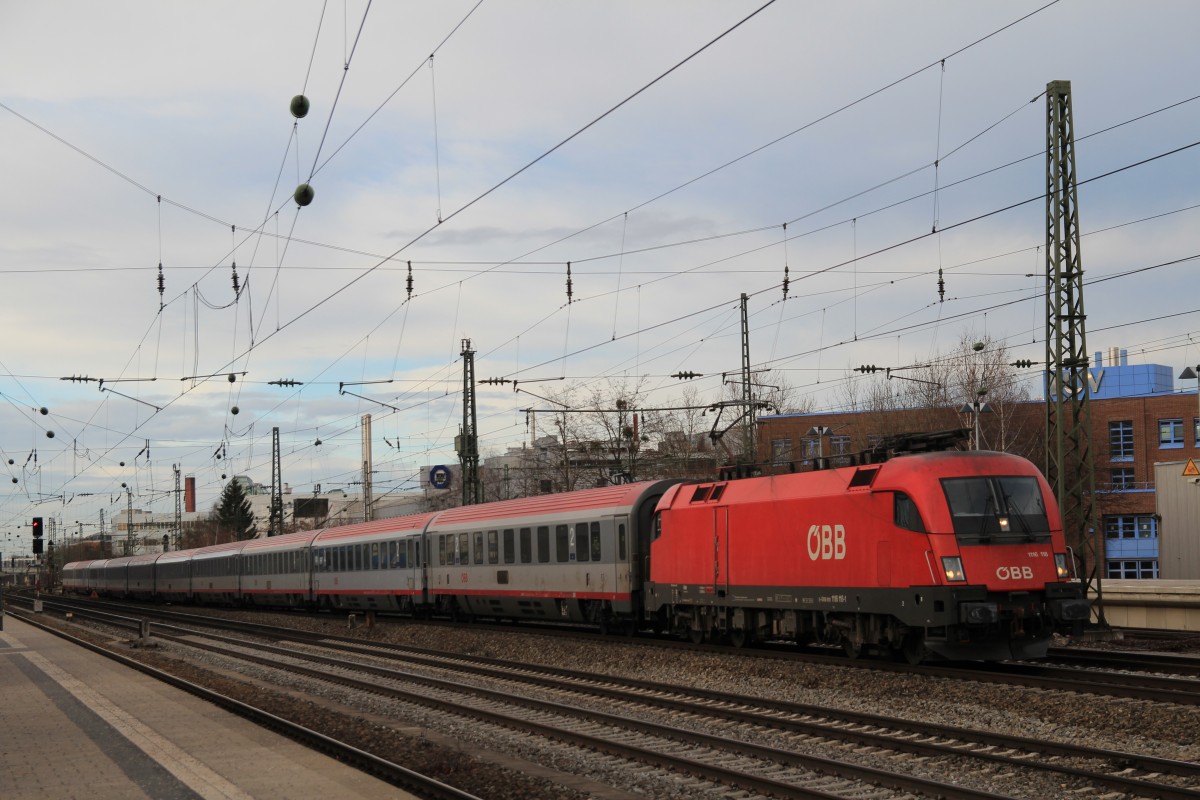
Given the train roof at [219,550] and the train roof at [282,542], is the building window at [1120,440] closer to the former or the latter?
the train roof at [282,542]

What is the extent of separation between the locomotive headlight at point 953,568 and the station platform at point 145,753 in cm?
922

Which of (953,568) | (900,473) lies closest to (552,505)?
(900,473)

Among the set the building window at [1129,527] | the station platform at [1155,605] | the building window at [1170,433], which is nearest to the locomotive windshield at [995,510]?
the station platform at [1155,605]

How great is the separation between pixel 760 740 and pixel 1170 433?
67289 millimetres

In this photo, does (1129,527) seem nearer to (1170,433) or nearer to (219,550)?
(1170,433)

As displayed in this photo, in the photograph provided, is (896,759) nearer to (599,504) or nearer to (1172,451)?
(599,504)

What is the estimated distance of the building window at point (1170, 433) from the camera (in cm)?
7269

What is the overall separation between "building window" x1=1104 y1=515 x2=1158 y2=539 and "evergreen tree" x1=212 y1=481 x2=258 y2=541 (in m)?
80.7

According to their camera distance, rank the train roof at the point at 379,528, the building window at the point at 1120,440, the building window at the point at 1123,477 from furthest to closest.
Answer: the building window at the point at 1120,440 → the building window at the point at 1123,477 → the train roof at the point at 379,528

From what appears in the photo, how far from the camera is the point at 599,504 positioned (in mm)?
28594

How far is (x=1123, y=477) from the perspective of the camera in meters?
73.9

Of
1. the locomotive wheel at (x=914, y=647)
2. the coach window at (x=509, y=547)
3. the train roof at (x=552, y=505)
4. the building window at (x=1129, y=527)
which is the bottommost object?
the building window at (x=1129, y=527)

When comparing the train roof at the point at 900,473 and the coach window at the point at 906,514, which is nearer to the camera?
the coach window at the point at 906,514

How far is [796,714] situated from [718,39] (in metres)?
9.12
